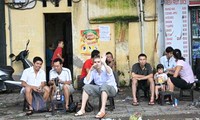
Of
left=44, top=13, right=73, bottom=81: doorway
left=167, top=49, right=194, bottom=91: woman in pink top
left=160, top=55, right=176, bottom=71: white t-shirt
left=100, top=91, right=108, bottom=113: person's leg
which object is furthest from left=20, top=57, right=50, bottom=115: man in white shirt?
left=44, top=13, right=73, bottom=81: doorway

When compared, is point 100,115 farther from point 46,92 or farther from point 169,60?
point 169,60

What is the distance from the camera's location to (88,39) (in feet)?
39.8

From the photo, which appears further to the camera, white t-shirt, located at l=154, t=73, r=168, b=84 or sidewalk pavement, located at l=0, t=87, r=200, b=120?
white t-shirt, located at l=154, t=73, r=168, b=84

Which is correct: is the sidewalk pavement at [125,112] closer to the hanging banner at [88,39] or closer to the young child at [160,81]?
the young child at [160,81]

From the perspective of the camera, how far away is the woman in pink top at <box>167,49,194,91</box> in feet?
30.6

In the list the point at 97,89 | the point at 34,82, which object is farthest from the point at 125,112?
the point at 34,82

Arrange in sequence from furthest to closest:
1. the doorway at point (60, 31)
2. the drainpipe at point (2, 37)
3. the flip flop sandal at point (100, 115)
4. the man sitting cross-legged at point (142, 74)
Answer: the doorway at point (60, 31), the drainpipe at point (2, 37), the man sitting cross-legged at point (142, 74), the flip flop sandal at point (100, 115)

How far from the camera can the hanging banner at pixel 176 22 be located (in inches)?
473

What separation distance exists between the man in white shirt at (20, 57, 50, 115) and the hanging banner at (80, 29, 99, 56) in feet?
11.4

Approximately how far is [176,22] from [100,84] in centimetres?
450

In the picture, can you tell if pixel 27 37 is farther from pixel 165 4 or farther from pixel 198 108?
pixel 198 108

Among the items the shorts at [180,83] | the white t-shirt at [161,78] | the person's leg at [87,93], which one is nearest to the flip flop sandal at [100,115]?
the person's leg at [87,93]

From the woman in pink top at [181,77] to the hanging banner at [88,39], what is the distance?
329 centimetres

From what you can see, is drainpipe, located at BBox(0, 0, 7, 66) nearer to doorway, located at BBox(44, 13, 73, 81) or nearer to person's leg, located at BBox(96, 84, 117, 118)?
doorway, located at BBox(44, 13, 73, 81)
